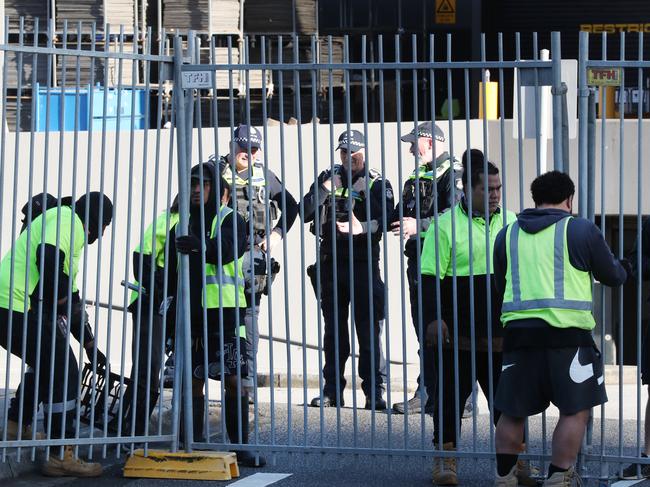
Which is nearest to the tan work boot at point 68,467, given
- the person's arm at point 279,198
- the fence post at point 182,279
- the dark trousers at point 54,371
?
the dark trousers at point 54,371

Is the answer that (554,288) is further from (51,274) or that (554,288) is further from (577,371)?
(51,274)

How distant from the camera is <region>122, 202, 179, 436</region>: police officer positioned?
7.90 metres

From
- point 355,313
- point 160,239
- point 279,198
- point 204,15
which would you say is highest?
point 204,15

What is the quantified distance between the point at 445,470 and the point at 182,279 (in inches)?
71.2

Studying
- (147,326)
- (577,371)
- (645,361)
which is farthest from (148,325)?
(645,361)

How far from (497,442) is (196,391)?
208 cm

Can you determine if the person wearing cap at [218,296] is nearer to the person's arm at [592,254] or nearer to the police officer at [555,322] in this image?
the police officer at [555,322]

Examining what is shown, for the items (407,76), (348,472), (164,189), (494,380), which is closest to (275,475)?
(348,472)

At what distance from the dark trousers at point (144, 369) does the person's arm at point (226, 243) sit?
514 mm

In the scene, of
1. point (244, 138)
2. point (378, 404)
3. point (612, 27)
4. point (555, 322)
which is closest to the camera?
point (555, 322)

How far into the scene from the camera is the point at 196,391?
27.4 feet

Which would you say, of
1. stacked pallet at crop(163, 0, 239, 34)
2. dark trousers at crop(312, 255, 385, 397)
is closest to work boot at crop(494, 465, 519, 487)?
dark trousers at crop(312, 255, 385, 397)

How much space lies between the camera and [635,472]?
25.5 feet

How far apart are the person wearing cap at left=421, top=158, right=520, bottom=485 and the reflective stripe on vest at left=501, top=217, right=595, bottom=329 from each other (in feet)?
2.31
